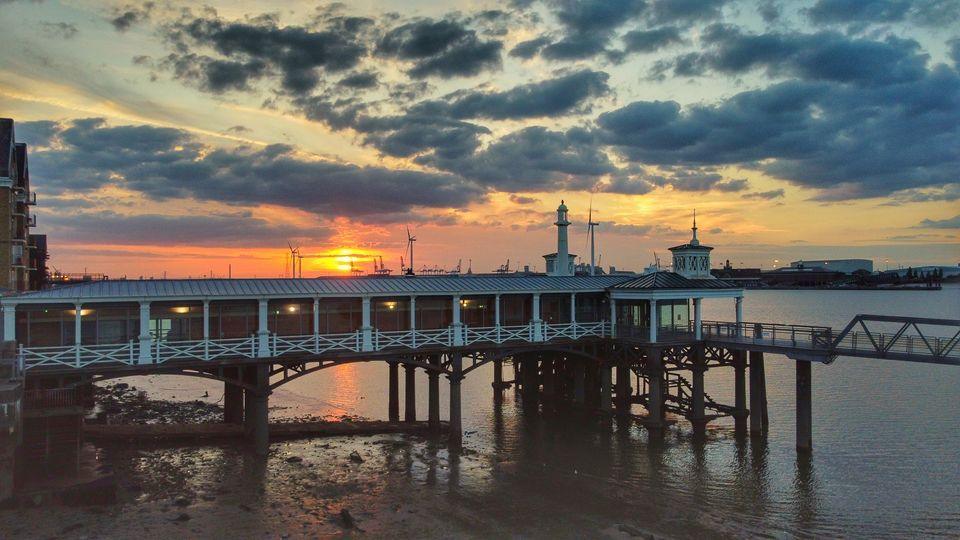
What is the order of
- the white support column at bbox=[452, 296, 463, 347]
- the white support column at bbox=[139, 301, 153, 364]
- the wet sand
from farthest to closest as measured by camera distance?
the white support column at bbox=[452, 296, 463, 347]
the white support column at bbox=[139, 301, 153, 364]
the wet sand

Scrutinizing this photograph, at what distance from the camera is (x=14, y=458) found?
24656 millimetres

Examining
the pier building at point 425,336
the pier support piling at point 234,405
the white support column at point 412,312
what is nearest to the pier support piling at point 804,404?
the pier building at point 425,336

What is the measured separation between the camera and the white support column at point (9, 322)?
2653 centimetres

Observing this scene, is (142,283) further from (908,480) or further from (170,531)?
(908,480)

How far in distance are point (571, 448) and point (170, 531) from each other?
782 inches

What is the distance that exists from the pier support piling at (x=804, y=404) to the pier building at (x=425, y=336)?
0.22 feet

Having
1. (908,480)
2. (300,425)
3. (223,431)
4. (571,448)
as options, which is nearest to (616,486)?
(571,448)

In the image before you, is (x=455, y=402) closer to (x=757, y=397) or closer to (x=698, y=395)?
(x=698, y=395)

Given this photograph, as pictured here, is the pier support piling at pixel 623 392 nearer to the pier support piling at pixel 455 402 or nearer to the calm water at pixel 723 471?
the calm water at pixel 723 471

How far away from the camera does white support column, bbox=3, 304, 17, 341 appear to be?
2653 cm

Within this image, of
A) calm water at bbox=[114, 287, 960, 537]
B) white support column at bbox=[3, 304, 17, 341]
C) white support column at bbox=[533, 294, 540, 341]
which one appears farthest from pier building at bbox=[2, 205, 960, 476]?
calm water at bbox=[114, 287, 960, 537]

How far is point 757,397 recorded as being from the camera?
38.6 m

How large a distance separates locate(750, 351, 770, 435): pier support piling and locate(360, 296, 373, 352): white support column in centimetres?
2139

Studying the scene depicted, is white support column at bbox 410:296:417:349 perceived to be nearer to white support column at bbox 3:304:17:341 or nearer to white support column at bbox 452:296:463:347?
white support column at bbox 452:296:463:347
